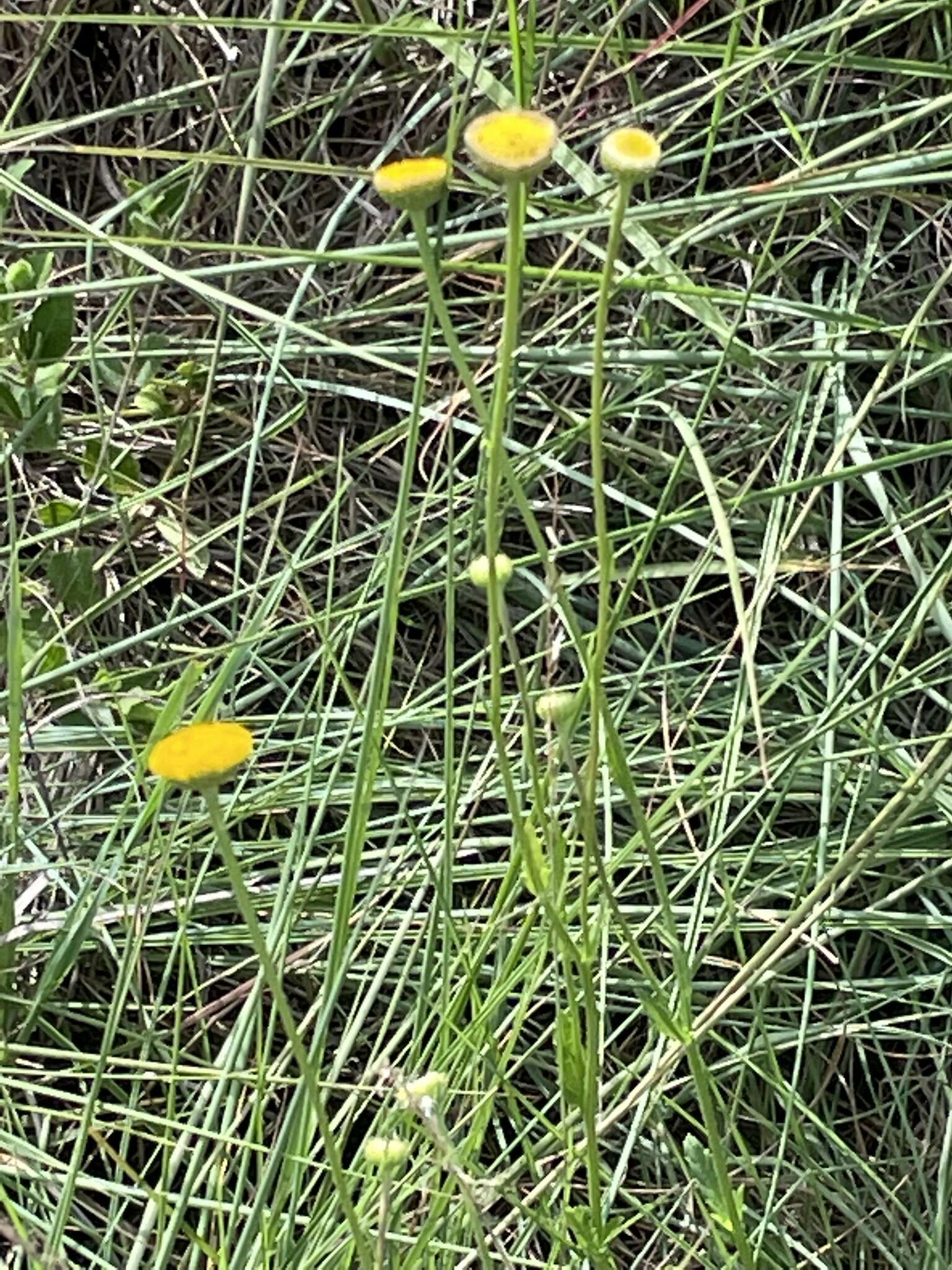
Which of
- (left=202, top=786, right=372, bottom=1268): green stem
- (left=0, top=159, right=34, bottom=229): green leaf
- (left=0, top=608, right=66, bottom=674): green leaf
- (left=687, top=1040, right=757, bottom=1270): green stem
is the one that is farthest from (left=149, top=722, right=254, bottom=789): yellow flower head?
(left=0, top=159, right=34, bottom=229): green leaf

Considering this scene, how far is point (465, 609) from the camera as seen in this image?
2.91ft

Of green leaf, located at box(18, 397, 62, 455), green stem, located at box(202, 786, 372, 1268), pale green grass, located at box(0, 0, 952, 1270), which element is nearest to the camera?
green stem, located at box(202, 786, 372, 1268)

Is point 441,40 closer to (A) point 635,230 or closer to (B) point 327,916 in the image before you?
(A) point 635,230

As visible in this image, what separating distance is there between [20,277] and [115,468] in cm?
13

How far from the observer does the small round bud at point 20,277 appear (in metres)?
0.84

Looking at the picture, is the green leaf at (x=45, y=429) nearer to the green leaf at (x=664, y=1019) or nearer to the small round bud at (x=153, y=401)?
the small round bud at (x=153, y=401)

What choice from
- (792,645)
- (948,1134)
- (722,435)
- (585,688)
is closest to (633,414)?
(722,435)

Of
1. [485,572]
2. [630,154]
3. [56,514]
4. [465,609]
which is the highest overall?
[630,154]

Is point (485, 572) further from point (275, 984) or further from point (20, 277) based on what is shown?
point (20, 277)

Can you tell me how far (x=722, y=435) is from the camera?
2.81 feet

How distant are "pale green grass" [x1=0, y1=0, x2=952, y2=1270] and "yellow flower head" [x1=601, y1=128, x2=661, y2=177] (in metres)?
0.26

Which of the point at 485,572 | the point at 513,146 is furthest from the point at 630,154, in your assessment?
the point at 485,572

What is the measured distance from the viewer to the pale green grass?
72 centimetres

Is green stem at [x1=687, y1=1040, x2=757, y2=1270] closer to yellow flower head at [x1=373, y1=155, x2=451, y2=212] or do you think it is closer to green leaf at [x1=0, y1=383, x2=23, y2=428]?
yellow flower head at [x1=373, y1=155, x2=451, y2=212]
